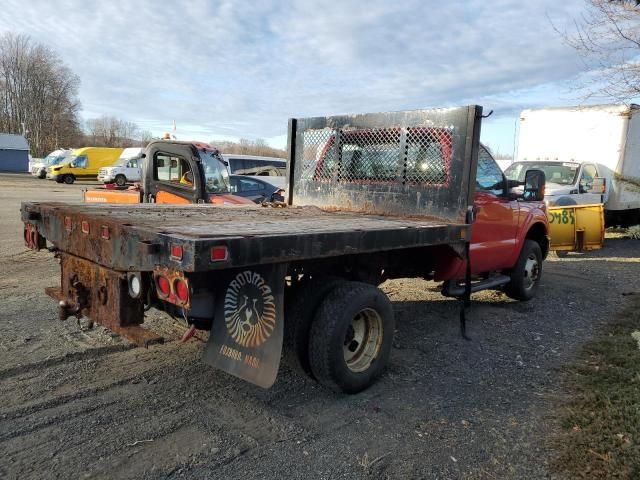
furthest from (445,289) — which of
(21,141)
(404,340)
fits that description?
(21,141)

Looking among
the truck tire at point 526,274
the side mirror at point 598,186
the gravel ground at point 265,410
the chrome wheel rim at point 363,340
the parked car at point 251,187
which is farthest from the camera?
the parked car at point 251,187

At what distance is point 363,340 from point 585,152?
11.2 metres

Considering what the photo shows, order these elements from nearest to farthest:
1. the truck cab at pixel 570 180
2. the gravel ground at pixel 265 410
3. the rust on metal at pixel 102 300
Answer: the gravel ground at pixel 265 410
the rust on metal at pixel 102 300
the truck cab at pixel 570 180

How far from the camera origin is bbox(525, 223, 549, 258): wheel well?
273 inches

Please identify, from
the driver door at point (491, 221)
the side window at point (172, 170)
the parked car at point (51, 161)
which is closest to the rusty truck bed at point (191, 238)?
the driver door at point (491, 221)

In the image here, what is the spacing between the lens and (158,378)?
4020 mm

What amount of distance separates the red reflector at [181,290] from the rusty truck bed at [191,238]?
0.15m

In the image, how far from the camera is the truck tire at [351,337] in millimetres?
3623

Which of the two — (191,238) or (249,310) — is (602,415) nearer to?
(249,310)

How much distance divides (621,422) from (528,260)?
3.53 meters

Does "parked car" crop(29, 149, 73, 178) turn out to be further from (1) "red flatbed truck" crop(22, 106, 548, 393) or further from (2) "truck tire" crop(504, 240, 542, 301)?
(2) "truck tire" crop(504, 240, 542, 301)

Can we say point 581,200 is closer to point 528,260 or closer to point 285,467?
point 528,260

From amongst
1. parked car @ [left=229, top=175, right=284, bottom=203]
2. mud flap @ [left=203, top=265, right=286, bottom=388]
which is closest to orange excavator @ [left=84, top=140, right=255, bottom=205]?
parked car @ [left=229, top=175, right=284, bottom=203]

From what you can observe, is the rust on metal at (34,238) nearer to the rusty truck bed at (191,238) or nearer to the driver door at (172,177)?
the rusty truck bed at (191,238)
